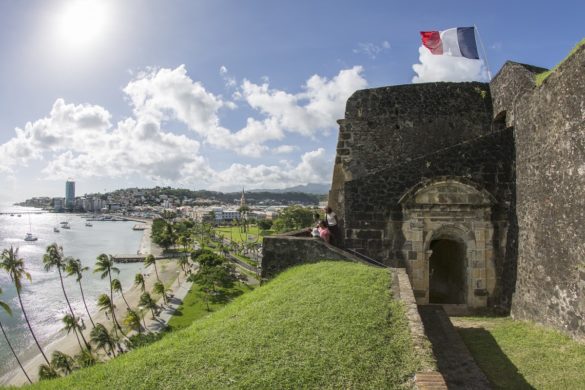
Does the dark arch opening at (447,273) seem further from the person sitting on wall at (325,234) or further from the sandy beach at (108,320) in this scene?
the sandy beach at (108,320)

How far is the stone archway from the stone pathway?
2217 millimetres

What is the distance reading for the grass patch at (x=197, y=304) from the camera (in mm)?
37844

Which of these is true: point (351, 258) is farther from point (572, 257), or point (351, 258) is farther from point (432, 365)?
point (432, 365)

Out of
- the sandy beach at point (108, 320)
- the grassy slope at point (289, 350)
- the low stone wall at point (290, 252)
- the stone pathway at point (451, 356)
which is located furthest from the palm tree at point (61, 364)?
the stone pathway at point (451, 356)

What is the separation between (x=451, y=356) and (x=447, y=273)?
7220mm

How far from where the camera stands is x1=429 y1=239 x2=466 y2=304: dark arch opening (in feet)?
41.2

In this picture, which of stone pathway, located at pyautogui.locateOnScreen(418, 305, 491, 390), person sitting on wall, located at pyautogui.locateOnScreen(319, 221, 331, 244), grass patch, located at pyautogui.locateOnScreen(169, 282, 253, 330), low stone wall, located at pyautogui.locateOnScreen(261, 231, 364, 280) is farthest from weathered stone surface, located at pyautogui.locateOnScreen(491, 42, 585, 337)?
grass patch, located at pyautogui.locateOnScreen(169, 282, 253, 330)

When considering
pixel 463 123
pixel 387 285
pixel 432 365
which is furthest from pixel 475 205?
pixel 432 365

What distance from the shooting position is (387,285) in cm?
808

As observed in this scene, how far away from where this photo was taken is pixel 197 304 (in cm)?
4344

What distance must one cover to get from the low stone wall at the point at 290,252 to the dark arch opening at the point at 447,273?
3.87 meters

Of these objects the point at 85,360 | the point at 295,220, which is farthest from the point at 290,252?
the point at 295,220

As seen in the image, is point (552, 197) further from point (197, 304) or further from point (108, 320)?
point (108, 320)

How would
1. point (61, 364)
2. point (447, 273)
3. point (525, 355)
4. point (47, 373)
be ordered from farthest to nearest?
point (61, 364) → point (47, 373) → point (447, 273) → point (525, 355)
